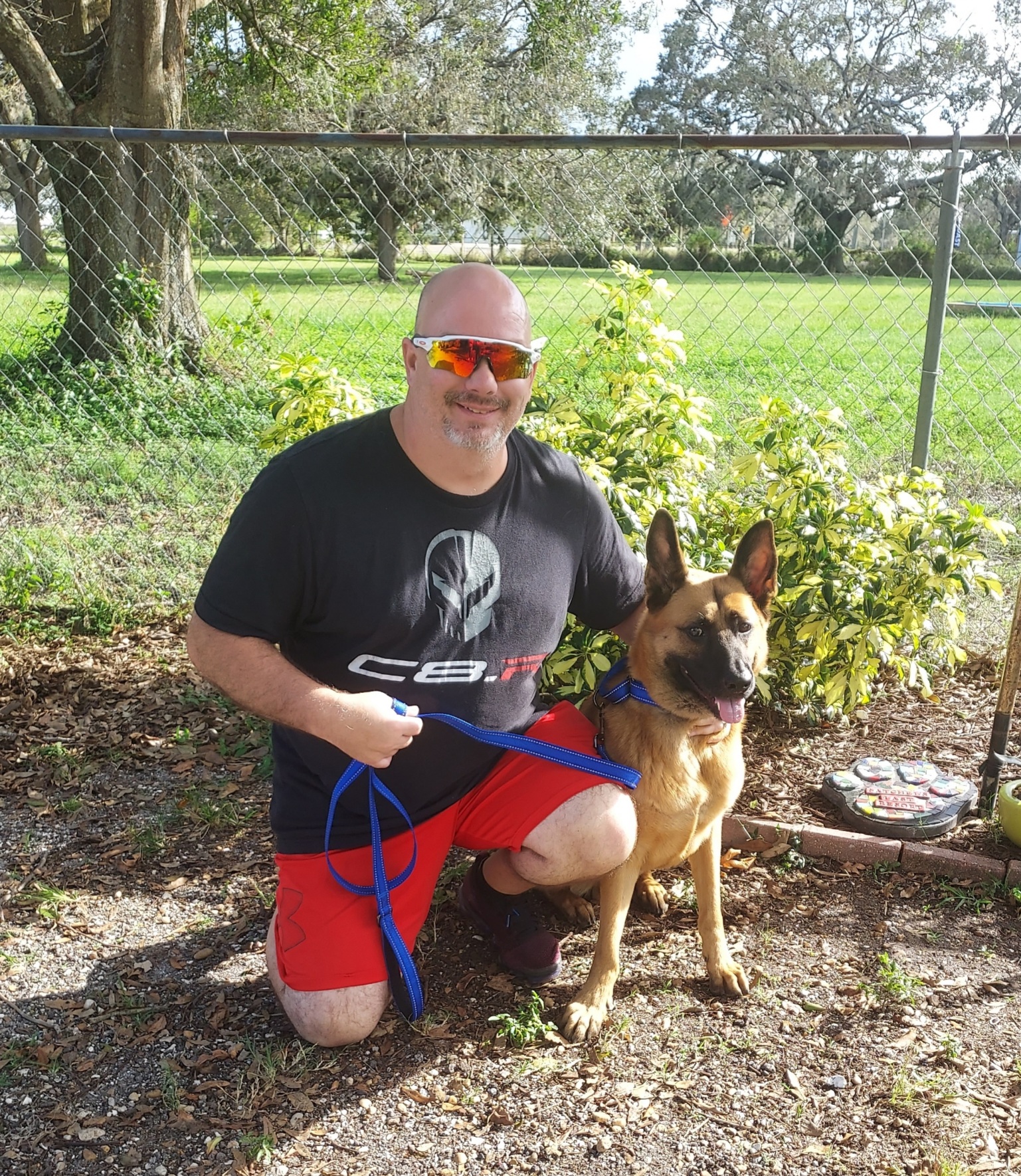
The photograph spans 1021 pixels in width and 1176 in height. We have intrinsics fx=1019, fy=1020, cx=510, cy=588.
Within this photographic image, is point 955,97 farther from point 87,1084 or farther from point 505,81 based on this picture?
point 87,1084

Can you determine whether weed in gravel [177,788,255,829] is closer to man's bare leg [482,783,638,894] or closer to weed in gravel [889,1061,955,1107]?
man's bare leg [482,783,638,894]

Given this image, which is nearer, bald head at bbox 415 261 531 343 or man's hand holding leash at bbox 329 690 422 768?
man's hand holding leash at bbox 329 690 422 768

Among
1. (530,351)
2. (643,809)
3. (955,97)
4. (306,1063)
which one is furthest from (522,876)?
(955,97)

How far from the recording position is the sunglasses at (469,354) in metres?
2.51

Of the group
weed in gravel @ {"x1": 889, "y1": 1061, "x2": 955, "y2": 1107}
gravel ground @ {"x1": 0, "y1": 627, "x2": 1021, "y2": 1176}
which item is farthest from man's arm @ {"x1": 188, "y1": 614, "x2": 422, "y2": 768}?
weed in gravel @ {"x1": 889, "y1": 1061, "x2": 955, "y2": 1107}

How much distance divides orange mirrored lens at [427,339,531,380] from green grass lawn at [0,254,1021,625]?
152 cm

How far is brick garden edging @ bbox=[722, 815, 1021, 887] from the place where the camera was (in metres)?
3.20

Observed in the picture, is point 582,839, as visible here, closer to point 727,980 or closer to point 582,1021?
point 582,1021

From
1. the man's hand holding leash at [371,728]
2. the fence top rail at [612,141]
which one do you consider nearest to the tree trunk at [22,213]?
the fence top rail at [612,141]

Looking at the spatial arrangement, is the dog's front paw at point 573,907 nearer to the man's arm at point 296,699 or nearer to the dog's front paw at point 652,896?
the dog's front paw at point 652,896

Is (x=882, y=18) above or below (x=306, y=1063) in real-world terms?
above

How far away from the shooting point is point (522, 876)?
2799mm

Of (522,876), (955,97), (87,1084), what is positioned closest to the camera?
(87,1084)

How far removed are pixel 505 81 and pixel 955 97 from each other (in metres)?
27.3
